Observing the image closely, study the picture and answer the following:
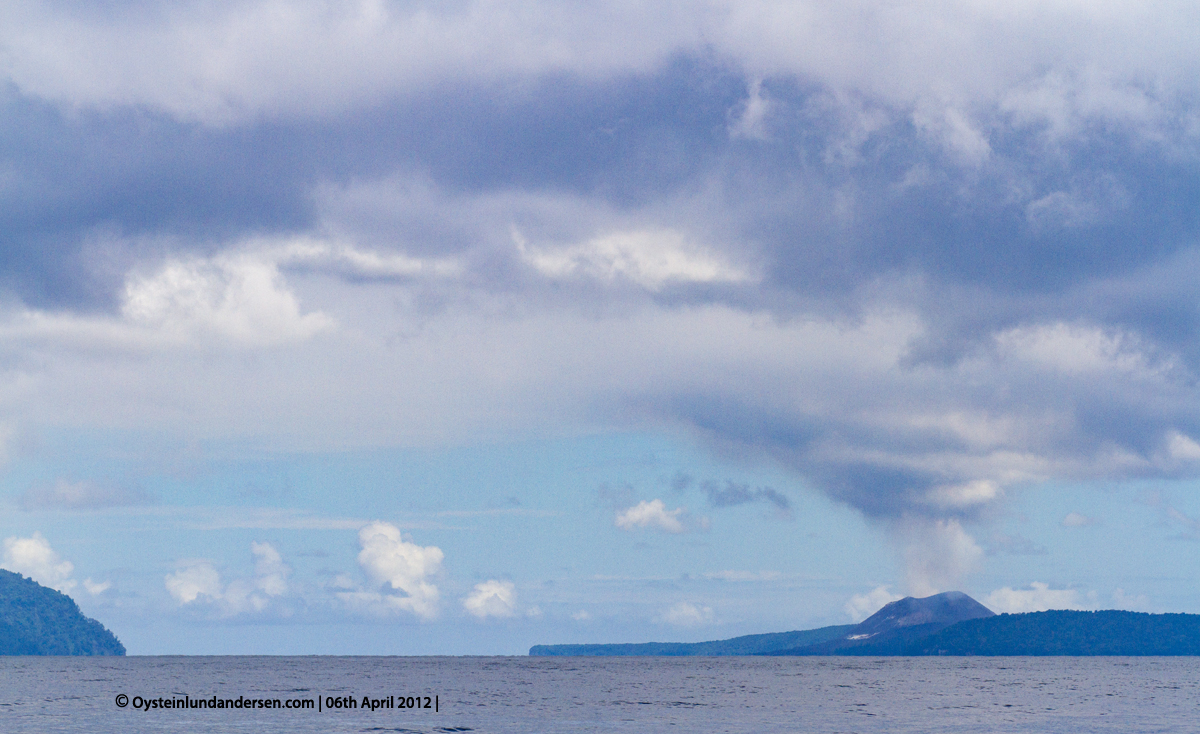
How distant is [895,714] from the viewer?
382ft

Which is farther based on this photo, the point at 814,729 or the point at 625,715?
the point at 625,715

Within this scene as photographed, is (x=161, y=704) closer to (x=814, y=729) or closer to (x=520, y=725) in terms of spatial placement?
(x=520, y=725)

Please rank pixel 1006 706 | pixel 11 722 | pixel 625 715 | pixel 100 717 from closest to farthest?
pixel 11 722
pixel 100 717
pixel 625 715
pixel 1006 706

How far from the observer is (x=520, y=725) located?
100062 mm

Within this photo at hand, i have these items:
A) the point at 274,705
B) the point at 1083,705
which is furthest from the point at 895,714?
the point at 274,705

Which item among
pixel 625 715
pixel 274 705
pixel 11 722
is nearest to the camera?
pixel 11 722

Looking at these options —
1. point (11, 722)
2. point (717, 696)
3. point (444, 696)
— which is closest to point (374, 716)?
point (11, 722)

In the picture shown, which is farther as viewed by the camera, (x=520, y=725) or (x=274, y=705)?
(x=274, y=705)

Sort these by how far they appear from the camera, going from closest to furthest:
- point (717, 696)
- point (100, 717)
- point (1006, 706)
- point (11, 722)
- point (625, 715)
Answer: point (11, 722) < point (100, 717) < point (625, 715) < point (1006, 706) < point (717, 696)

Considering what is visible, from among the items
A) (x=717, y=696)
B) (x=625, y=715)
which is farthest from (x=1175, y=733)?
(x=717, y=696)

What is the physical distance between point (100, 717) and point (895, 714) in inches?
3202

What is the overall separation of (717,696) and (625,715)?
47.0 metres

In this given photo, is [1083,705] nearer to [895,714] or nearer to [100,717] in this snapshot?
[895,714]

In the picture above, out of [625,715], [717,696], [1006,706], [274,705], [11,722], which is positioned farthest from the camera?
[717,696]
